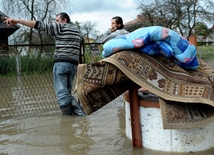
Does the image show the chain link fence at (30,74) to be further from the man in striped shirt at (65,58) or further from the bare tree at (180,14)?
the bare tree at (180,14)

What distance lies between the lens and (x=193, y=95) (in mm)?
3139

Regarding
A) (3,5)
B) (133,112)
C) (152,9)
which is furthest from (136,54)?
(152,9)

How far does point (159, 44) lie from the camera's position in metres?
3.26

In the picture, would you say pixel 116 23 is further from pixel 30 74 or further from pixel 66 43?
pixel 30 74

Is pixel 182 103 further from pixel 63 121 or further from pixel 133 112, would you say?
pixel 63 121

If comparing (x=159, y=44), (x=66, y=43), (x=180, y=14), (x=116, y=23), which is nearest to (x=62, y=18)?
(x=66, y=43)

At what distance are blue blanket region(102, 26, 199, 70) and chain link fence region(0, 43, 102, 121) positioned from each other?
3.15 metres

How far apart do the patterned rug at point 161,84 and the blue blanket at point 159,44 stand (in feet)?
0.25

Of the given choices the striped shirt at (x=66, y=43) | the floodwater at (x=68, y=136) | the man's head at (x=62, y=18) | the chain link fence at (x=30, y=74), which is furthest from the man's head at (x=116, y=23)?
the chain link fence at (x=30, y=74)

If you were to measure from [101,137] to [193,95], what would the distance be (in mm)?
1374

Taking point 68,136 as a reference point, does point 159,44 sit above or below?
above

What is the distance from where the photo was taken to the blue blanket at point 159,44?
10.6 ft

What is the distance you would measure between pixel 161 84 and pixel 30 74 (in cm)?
499

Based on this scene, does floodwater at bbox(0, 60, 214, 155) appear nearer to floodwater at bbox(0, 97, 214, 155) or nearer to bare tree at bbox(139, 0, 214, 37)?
floodwater at bbox(0, 97, 214, 155)
